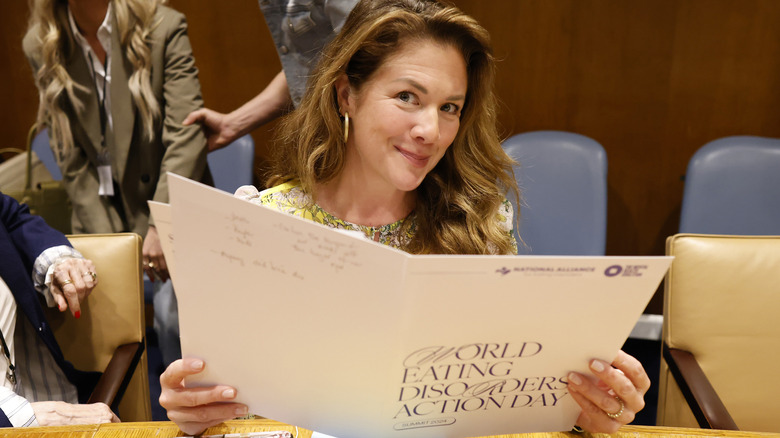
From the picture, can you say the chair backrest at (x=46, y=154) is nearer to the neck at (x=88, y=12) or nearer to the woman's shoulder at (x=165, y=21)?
the neck at (x=88, y=12)

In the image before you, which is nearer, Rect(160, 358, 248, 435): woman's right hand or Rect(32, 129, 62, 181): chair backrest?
Rect(160, 358, 248, 435): woman's right hand

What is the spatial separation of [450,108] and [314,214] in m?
0.37

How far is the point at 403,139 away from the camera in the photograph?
4.38ft

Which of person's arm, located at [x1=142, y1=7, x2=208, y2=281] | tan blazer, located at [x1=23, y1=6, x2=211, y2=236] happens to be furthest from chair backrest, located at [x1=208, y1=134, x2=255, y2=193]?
person's arm, located at [x1=142, y1=7, x2=208, y2=281]

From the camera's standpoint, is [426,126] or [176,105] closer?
[426,126]

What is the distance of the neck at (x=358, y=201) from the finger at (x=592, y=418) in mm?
623

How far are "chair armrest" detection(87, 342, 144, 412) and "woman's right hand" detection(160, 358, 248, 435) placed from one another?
55 centimetres

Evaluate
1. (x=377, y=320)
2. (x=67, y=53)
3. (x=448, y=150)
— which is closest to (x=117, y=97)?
(x=67, y=53)

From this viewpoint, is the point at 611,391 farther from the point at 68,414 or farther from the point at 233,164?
the point at 233,164

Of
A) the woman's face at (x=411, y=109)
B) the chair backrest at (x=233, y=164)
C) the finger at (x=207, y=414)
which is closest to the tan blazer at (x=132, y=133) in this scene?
the chair backrest at (x=233, y=164)

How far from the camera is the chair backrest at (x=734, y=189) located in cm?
238

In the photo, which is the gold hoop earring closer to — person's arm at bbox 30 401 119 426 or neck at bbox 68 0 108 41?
person's arm at bbox 30 401 119 426

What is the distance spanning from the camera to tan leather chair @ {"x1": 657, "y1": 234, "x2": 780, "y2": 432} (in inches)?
63.2

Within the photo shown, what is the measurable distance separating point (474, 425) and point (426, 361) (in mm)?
191
